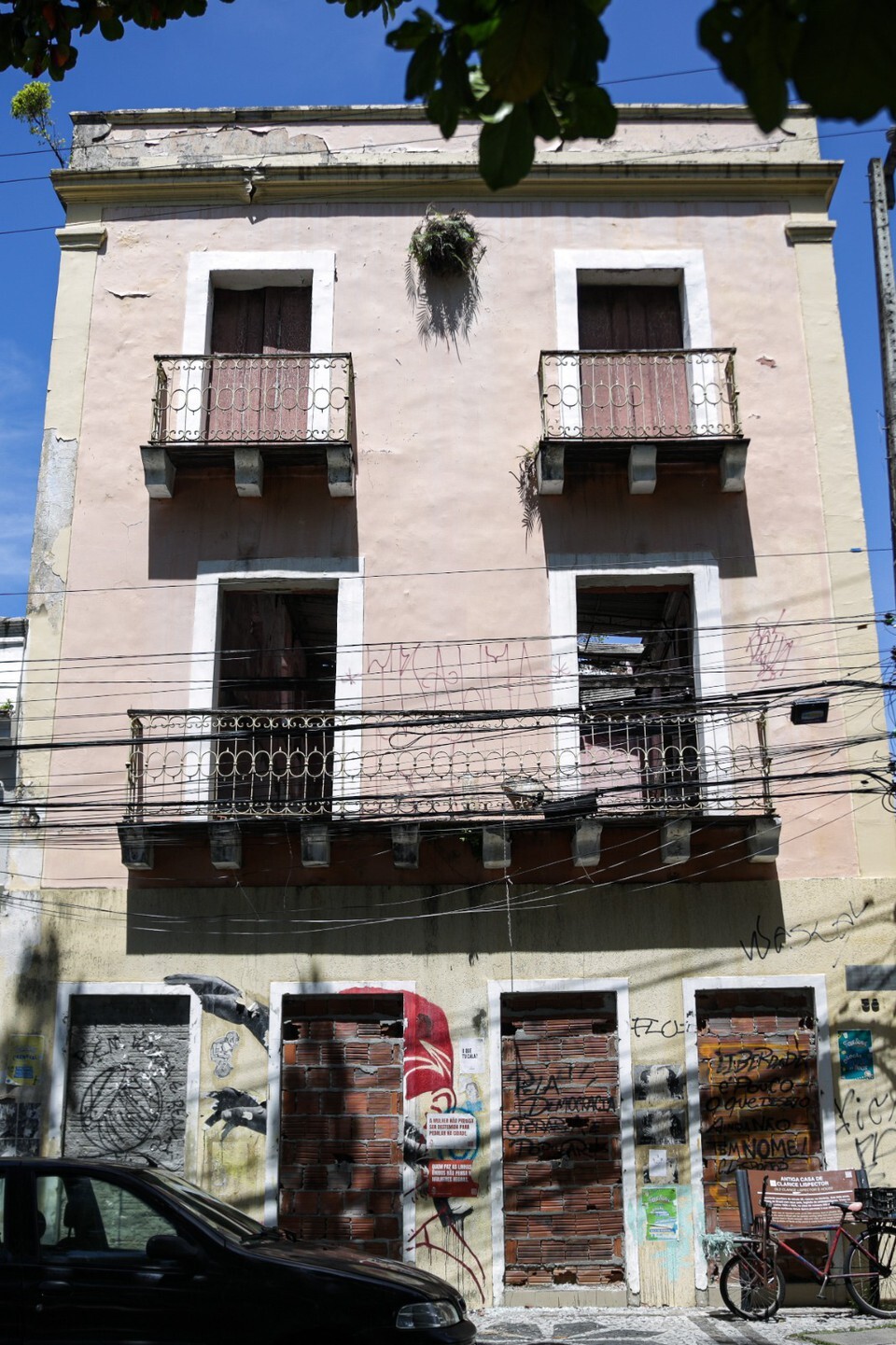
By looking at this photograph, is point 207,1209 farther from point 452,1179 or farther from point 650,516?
point 650,516

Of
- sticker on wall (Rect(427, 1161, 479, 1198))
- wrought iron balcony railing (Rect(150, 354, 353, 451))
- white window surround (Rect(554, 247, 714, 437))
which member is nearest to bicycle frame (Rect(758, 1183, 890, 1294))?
sticker on wall (Rect(427, 1161, 479, 1198))

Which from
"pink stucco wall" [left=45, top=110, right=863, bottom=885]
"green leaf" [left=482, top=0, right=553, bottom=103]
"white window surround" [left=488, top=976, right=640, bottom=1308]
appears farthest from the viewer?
"pink stucco wall" [left=45, top=110, right=863, bottom=885]

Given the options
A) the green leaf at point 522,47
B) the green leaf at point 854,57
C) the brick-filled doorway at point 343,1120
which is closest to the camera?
the green leaf at point 854,57

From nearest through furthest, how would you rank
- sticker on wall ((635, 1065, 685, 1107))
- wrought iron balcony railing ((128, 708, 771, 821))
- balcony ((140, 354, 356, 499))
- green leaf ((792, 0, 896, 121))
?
green leaf ((792, 0, 896, 121)) < sticker on wall ((635, 1065, 685, 1107)) < wrought iron balcony railing ((128, 708, 771, 821)) < balcony ((140, 354, 356, 499))

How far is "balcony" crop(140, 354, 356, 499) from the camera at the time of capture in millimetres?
13180

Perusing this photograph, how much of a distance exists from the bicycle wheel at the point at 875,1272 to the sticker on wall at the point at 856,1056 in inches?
53.5

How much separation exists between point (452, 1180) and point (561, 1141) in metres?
1.05

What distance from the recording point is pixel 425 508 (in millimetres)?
13570

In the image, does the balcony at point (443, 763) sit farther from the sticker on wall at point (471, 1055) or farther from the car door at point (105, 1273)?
the car door at point (105, 1273)

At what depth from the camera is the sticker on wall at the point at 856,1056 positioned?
38.5 feet

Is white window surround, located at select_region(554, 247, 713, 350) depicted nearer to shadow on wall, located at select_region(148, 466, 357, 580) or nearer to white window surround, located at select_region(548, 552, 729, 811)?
white window surround, located at select_region(548, 552, 729, 811)

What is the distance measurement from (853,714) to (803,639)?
90 centimetres

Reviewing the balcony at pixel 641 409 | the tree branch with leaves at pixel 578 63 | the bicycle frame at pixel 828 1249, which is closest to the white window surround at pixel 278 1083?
the bicycle frame at pixel 828 1249

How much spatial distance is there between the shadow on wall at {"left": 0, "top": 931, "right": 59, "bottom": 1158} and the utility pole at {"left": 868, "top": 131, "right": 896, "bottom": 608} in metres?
8.94
